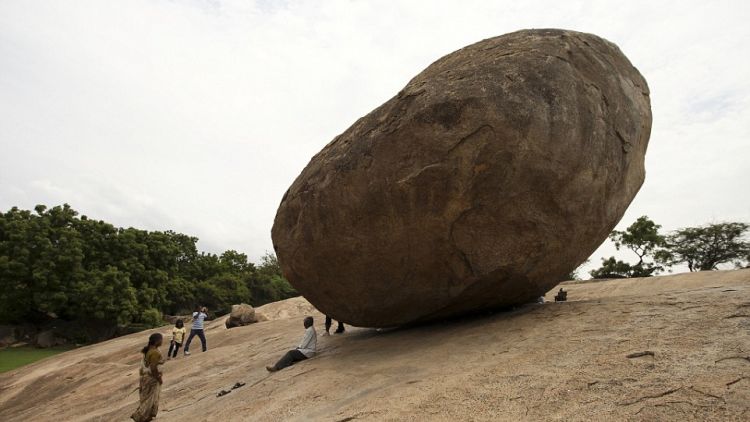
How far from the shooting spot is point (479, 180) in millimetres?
5809

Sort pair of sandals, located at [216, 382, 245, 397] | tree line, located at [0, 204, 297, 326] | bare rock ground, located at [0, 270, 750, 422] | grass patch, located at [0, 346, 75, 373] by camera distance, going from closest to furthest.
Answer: bare rock ground, located at [0, 270, 750, 422] → pair of sandals, located at [216, 382, 245, 397] → grass patch, located at [0, 346, 75, 373] → tree line, located at [0, 204, 297, 326]

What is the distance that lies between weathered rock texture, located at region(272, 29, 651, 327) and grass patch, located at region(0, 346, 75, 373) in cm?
2213

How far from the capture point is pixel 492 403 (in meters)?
3.99

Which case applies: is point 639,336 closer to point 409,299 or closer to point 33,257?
point 409,299

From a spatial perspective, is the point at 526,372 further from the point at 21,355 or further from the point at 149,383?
the point at 21,355

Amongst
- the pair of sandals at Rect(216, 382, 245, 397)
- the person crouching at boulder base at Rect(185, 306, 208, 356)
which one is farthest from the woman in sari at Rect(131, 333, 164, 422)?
the person crouching at boulder base at Rect(185, 306, 208, 356)

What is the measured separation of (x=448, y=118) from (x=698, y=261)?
100 feet

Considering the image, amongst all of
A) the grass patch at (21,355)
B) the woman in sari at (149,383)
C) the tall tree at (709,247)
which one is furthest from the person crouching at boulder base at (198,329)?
the tall tree at (709,247)

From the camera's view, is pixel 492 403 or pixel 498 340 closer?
pixel 492 403

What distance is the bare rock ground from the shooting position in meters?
3.56

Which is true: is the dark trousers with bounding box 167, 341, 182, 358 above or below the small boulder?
below

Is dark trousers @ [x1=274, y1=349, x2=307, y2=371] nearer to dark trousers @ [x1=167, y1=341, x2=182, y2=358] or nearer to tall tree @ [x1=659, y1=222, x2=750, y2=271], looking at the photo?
dark trousers @ [x1=167, y1=341, x2=182, y2=358]

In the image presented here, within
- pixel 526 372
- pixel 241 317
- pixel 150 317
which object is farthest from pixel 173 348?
pixel 150 317

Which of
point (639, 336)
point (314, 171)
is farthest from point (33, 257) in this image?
point (639, 336)
